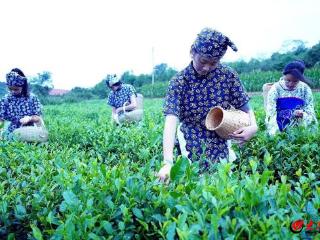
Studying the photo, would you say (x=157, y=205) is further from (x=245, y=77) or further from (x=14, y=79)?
(x=245, y=77)

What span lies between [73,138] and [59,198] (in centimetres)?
403

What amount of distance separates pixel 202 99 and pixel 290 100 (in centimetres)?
283

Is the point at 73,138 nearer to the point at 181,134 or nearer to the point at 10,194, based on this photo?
the point at 181,134

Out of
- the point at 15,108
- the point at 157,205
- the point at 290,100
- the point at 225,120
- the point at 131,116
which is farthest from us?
the point at 131,116

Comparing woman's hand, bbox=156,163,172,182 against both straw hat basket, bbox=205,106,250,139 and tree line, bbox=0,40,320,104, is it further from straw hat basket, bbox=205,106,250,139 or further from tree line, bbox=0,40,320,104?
tree line, bbox=0,40,320,104

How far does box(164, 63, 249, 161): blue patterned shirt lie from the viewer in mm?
3244

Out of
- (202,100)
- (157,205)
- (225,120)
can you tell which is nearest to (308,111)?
(202,100)

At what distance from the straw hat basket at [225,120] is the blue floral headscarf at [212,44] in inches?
16.1

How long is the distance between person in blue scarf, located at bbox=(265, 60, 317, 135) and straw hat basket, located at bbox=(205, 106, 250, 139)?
7.91 feet

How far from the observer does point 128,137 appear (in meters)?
5.29

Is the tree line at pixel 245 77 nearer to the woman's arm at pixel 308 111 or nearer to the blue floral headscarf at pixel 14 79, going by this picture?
the blue floral headscarf at pixel 14 79

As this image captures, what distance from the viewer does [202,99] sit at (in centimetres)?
330

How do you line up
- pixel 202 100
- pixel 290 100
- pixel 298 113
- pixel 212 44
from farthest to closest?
pixel 290 100
pixel 298 113
pixel 202 100
pixel 212 44

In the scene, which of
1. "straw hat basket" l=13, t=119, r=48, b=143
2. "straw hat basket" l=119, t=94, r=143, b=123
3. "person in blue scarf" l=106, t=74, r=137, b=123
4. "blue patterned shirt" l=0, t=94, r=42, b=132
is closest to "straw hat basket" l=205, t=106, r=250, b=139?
"straw hat basket" l=13, t=119, r=48, b=143
